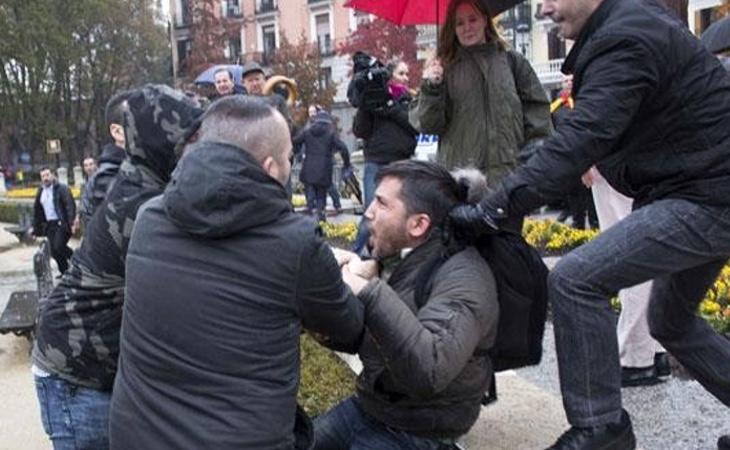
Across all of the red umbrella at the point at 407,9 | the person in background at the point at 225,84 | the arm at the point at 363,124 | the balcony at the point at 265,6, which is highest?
the balcony at the point at 265,6

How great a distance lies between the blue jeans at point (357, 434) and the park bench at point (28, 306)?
4.10m

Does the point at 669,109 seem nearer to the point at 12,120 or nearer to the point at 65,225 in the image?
the point at 65,225

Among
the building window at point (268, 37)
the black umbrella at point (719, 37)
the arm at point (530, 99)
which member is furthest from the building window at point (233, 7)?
the arm at point (530, 99)

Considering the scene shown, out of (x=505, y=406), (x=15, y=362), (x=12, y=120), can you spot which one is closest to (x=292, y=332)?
(x=505, y=406)

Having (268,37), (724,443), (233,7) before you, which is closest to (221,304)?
(724,443)

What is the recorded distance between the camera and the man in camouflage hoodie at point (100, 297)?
2.65 m

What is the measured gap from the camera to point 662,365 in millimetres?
4383

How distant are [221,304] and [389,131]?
4.65m

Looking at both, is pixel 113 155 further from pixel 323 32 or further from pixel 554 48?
pixel 323 32

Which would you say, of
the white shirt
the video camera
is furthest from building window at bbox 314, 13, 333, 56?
the video camera

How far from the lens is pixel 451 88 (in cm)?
455

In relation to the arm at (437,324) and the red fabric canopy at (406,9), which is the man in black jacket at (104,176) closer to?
the arm at (437,324)

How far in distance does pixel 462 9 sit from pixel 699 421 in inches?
86.5

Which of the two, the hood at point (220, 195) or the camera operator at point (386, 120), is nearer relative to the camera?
the hood at point (220, 195)
